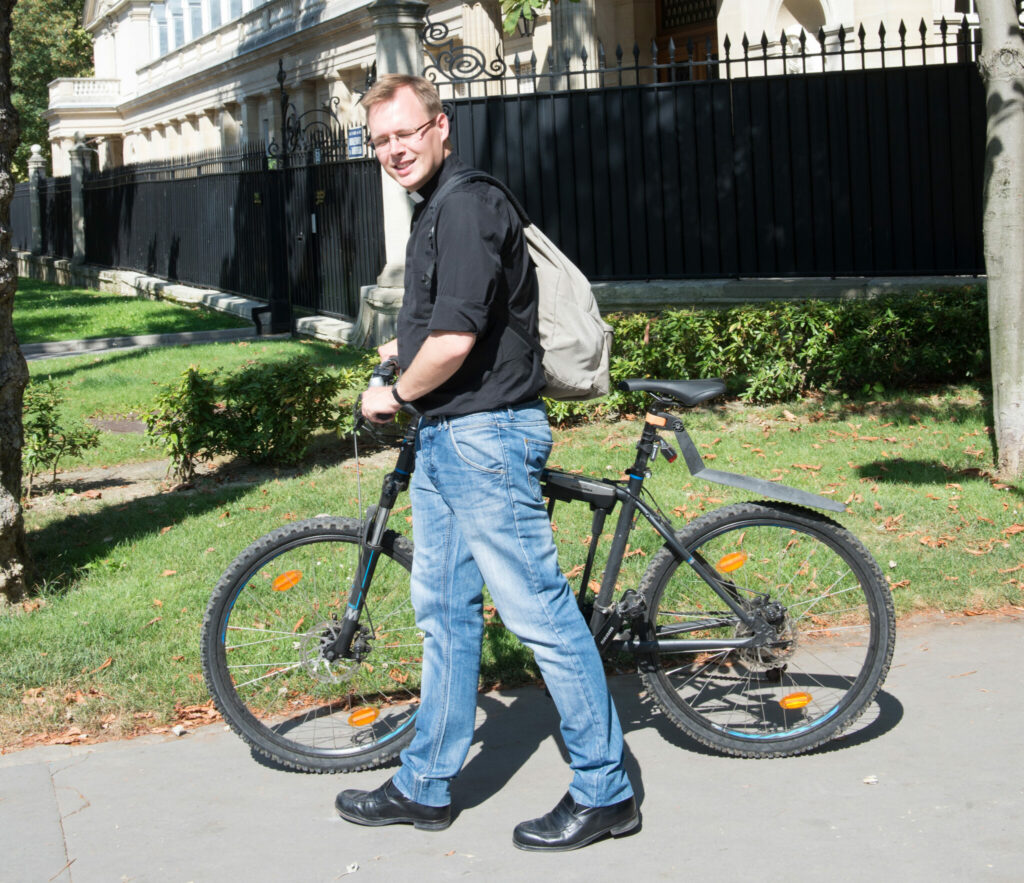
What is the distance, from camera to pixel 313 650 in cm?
393

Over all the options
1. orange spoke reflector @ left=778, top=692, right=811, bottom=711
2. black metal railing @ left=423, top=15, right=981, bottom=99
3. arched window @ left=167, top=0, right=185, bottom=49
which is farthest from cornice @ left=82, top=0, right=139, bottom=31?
orange spoke reflector @ left=778, top=692, right=811, bottom=711

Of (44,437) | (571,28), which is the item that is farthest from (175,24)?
(44,437)

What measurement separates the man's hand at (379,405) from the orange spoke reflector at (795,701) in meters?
1.64

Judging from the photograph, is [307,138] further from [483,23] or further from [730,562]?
[730,562]

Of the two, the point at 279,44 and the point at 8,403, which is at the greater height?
the point at 279,44

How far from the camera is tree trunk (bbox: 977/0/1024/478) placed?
21.8 ft

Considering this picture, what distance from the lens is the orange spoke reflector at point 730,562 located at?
3.89 m

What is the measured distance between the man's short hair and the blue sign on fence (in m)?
10.6

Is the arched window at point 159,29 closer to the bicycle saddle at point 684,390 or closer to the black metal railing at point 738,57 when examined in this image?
the black metal railing at point 738,57

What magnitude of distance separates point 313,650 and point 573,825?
3.47 feet

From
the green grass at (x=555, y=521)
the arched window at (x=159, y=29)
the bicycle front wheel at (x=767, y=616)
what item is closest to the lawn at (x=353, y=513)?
the green grass at (x=555, y=521)

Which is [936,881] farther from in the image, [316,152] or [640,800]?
[316,152]

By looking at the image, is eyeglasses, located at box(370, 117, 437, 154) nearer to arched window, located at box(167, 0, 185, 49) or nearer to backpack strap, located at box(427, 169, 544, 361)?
backpack strap, located at box(427, 169, 544, 361)

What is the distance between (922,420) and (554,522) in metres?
3.42
